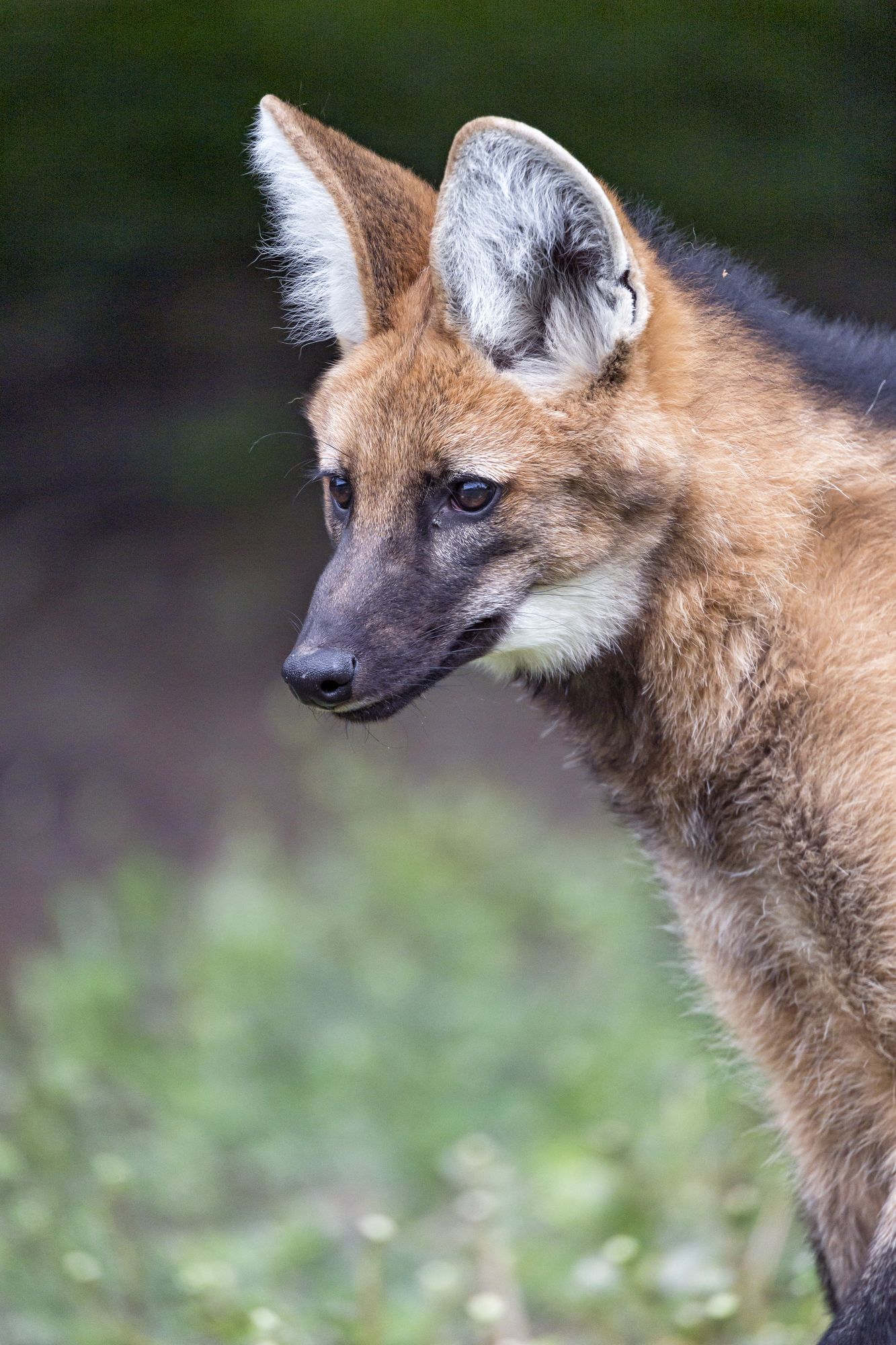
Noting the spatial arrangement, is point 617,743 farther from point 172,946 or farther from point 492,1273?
point 172,946

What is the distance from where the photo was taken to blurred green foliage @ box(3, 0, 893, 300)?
420 centimetres

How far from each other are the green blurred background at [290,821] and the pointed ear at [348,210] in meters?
0.68

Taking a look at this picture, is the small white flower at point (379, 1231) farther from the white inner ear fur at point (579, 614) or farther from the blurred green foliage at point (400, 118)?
the blurred green foliage at point (400, 118)

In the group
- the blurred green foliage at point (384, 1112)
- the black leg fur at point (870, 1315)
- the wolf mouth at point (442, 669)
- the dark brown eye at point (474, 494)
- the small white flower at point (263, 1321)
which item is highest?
the dark brown eye at point (474, 494)

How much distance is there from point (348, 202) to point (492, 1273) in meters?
1.96

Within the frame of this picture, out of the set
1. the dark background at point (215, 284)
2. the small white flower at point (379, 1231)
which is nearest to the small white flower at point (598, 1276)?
the small white flower at point (379, 1231)

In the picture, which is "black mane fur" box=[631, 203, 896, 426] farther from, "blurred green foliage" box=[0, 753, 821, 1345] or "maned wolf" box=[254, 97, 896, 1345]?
"blurred green foliage" box=[0, 753, 821, 1345]

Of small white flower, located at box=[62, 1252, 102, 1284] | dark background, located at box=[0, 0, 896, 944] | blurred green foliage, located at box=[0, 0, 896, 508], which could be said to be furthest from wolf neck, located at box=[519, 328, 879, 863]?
→ blurred green foliage, located at box=[0, 0, 896, 508]

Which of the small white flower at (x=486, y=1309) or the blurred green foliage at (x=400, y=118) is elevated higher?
the blurred green foliage at (x=400, y=118)

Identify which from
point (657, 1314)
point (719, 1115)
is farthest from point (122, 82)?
point (657, 1314)

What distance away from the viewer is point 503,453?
1948 millimetres

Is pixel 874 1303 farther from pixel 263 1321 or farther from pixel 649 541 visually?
pixel 649 541

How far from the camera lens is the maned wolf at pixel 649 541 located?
76.5 inches

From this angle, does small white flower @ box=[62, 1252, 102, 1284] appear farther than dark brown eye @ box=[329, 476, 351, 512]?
Yes
